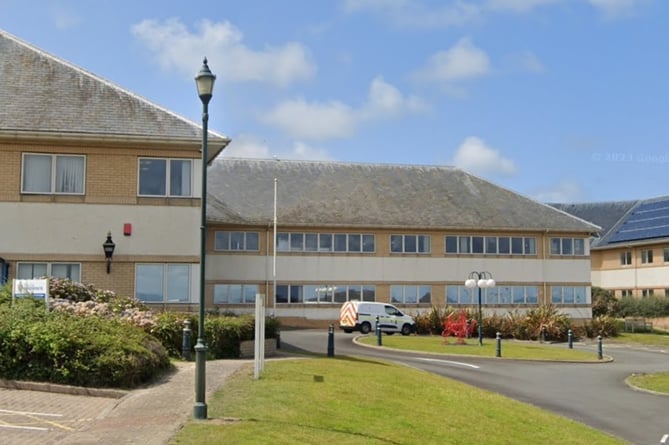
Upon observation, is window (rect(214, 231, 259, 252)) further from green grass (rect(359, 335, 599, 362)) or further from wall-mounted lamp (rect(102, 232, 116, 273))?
wall-mounted lamp (rect(102, 232, 116, 273))

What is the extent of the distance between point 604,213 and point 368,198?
27.7 metres

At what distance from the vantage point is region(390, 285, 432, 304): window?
154 feet

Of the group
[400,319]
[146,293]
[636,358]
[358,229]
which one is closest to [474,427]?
[146,293]

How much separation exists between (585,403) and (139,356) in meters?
10.5

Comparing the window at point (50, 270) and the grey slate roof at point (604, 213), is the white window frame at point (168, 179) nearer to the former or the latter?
the window at point (50, 270)

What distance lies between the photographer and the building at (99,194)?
24062 mm

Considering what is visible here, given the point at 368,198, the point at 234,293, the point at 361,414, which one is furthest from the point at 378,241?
the point at 361,414

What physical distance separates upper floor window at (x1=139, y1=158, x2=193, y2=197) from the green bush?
9.75 metres

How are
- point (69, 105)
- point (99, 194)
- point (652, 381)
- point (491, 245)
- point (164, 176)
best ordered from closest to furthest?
point (652, 381) < point (99, 194) < point (164, 176) < point (69, 105) < point (491, 245)

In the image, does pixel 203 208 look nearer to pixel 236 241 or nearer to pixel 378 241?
pixel 236 241

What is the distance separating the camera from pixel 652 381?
77.8 ft

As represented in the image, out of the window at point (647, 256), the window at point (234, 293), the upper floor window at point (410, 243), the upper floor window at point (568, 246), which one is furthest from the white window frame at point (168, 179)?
the window at point (647, 256)

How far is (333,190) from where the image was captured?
49.1m

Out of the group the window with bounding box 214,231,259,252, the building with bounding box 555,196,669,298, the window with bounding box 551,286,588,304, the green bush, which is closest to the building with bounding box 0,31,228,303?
the green bush
